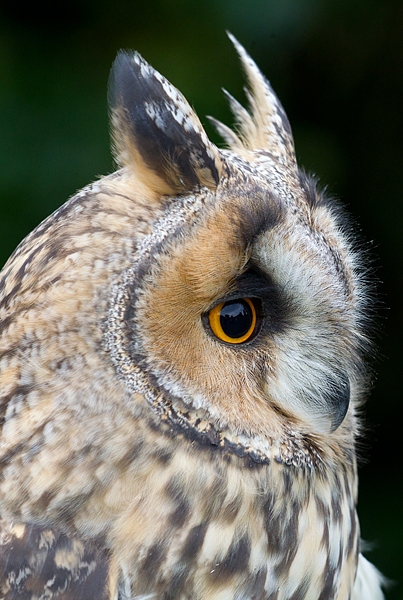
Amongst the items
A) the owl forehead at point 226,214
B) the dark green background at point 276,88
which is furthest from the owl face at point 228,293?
the dark green background at point 276,88

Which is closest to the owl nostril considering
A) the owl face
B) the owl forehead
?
the owl face

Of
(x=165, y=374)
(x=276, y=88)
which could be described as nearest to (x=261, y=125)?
(x=165, y=374)

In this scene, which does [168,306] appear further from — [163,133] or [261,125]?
[261,125]

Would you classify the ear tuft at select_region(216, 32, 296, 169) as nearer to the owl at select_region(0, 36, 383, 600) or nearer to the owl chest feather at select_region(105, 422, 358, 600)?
the owl at select_region(0, 36, 383, 600)

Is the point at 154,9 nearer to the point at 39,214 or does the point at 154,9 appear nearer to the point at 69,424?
the point at 39,214

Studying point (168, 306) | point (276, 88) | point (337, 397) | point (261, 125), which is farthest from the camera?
point (276, 88)

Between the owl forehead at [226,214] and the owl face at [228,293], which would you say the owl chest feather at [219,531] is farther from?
the owl forehead at [226,214]
